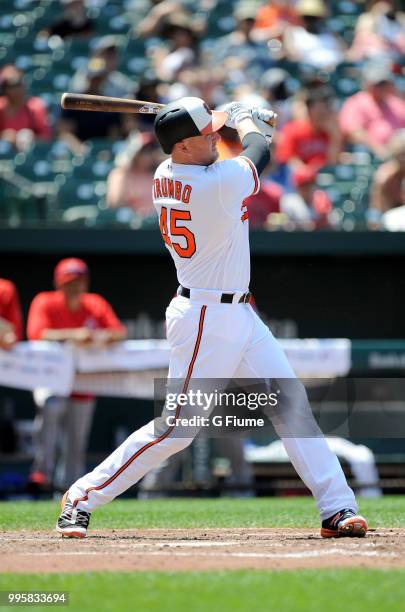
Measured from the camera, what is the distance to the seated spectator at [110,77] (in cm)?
1146

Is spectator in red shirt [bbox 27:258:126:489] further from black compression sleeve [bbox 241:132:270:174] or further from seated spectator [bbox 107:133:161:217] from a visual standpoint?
black compression sleeve [bbox 241:132:270:174]

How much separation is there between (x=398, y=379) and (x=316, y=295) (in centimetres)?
108

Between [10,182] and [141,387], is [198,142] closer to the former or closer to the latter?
[141,387]

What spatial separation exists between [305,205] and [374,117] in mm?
1910

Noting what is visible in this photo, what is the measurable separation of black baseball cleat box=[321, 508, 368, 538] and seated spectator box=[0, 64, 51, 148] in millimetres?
6793

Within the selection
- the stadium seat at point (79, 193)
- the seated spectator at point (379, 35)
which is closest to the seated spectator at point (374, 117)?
the seated spectator at point (379, 35)

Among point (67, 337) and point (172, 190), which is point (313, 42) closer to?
point (67, 337)

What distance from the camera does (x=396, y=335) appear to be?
10070 millimetres

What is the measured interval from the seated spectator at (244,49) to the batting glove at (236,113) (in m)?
7.33

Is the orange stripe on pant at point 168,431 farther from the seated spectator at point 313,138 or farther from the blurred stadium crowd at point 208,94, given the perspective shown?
the seated spectator at point 313,138

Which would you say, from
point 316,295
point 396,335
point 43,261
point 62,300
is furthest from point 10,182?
point 396,335

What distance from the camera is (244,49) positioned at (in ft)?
42.1

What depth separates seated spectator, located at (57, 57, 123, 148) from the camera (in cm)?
1127

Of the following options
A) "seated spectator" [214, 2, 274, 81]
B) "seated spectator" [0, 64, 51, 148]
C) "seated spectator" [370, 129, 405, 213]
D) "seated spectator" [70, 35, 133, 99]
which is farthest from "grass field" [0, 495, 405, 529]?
"seated spectator" [214, 2, 274, 81]
